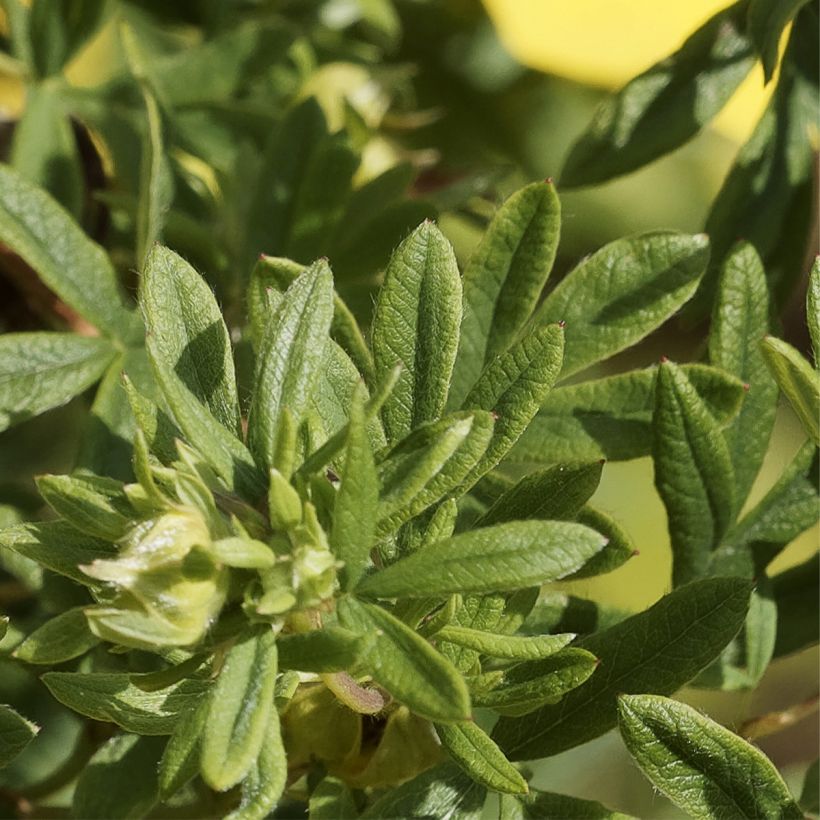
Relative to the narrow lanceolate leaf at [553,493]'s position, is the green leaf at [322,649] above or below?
below

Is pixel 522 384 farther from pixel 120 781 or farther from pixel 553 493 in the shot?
pixel 120 781

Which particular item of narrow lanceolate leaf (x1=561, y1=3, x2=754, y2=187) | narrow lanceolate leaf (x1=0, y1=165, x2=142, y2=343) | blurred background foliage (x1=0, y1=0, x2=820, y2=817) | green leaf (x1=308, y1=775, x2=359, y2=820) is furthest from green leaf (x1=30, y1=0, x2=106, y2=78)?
green leaf (x1=308, y1=775, x2=359, y2=820)

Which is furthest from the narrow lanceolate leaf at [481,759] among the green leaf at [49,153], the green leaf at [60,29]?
the green leaf at [60,29]

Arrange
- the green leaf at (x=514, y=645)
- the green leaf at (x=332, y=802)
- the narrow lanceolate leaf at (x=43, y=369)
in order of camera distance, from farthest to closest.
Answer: the narrow lanceolate leaf at (x=43, y=369) → the green leaf at (x=332, y=802) → the green leaf at (x=514, y=645)

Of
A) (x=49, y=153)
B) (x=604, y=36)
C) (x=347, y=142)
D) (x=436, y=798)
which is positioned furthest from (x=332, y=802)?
(x=604, y=36)

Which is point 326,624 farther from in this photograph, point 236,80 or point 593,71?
point 593,71

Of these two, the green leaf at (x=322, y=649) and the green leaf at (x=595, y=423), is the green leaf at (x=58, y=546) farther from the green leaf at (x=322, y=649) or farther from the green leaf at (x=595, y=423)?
the green leaf at (x=595, y=423)

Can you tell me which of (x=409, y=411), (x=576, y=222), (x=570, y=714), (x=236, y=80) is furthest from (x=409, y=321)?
(x=576, y=222)
